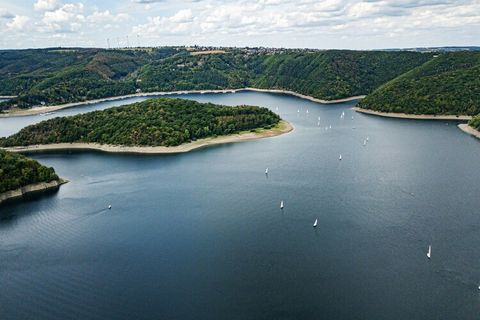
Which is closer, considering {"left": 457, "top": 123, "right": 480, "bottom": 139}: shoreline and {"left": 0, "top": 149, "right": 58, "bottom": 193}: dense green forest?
{"left": 0, "top": 149, "right": 58, "bottom": 193}: dense green forest

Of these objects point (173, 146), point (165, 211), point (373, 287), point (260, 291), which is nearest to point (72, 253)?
point (165, 211)

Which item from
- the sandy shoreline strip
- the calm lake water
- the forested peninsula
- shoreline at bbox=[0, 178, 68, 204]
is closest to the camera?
the calm lake water

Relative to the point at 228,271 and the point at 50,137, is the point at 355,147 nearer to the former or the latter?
the point at 228,271

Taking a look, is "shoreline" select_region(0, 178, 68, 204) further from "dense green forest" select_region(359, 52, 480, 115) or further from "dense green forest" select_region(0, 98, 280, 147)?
"dense green forest" select_region(359, 52, 480, 115)

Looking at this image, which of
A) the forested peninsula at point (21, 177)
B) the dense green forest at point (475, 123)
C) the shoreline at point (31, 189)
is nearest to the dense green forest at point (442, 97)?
the dense green forest at point (475, 123)

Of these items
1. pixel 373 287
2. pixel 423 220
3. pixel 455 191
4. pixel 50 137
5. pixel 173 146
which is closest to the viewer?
pixel 373 287

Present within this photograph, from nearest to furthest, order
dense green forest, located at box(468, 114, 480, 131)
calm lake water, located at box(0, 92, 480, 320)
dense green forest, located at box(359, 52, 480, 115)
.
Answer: calm lake water, located at box(0, 92, 480, 320) < dense green forest, located at box(468, 114, 480, 131) < dense green forest, located at box(359, 52, 480, 115)

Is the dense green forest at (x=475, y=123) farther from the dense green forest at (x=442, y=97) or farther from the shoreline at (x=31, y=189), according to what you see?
the shoreline at (x=31, y=189)

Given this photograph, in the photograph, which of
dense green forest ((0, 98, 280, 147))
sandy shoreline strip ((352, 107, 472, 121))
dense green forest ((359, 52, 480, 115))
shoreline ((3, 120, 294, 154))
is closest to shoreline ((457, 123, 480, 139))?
sandy shoreline strip ((352, 107, 472, 121))
